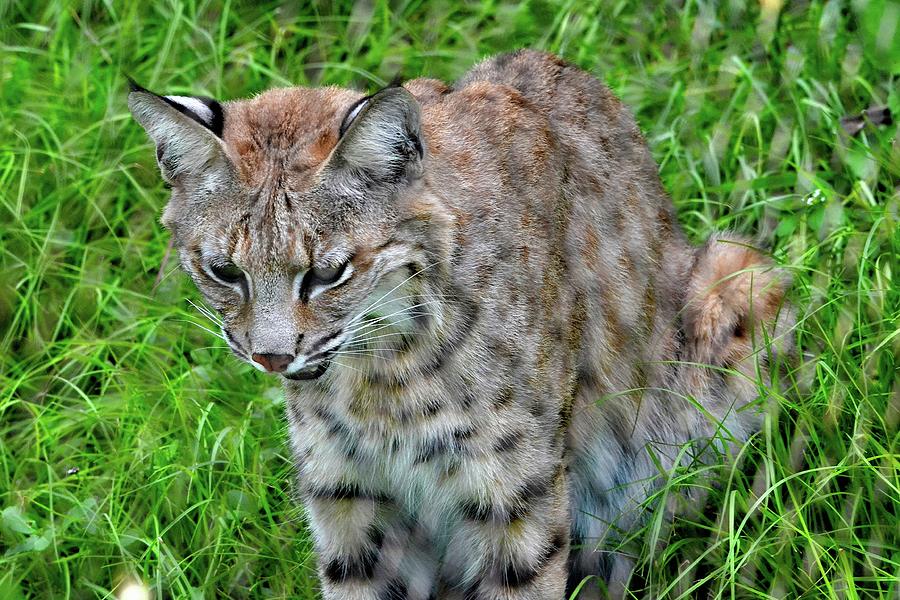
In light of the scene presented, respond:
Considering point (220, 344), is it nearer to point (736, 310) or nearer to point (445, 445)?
point (445, 445)

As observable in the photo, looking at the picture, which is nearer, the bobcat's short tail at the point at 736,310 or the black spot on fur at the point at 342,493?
the black spot on fur at the point at 342,493

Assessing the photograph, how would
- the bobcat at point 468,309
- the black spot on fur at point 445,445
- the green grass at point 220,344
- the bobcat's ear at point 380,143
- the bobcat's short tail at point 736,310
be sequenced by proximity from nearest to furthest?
the bobcat's ear at point 380,143 → the bobcat at point 468,309 → the black spot on fur at point 445,445 → the green grass at point 220,344 → the bobcat's short tail at point 736,310

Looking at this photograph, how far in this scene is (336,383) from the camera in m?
4.17

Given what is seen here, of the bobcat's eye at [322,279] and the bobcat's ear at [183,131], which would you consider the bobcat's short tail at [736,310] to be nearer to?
the bobcat's eye at [322,279]

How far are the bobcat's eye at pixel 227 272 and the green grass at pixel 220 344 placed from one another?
1353 mm

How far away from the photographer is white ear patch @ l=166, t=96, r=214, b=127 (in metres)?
3.80

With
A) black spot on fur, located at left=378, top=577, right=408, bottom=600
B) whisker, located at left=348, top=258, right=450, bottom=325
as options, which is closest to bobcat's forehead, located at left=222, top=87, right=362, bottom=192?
whisker, located at left=348, top=258, right=450, bottom=325

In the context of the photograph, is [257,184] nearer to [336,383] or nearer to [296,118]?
[296,118]

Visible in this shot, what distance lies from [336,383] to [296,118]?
830mm

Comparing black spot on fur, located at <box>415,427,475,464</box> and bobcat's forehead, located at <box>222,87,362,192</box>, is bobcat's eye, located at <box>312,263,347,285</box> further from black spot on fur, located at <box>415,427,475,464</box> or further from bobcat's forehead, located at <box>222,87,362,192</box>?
black spot on fur, located at <box>415,427,475,464</box>

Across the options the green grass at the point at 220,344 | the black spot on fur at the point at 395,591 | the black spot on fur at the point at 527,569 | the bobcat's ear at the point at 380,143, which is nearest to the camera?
the bobcat's ear at the point at 380,143

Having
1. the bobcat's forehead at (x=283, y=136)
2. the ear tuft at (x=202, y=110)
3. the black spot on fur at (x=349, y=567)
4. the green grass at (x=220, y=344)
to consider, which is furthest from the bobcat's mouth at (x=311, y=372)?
the green grass at (x=220, y=344)

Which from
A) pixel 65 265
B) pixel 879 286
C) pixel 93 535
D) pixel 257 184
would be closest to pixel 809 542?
pixel 879 286

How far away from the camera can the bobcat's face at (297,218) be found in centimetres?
365
